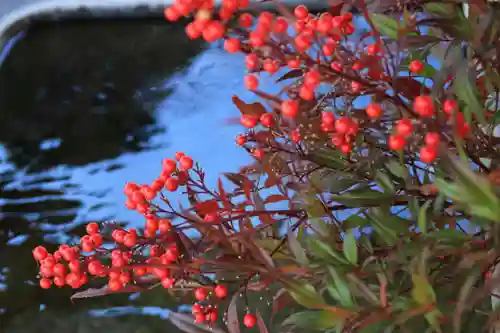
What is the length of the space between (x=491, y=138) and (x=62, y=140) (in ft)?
2.43

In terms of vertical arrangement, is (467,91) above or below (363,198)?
above

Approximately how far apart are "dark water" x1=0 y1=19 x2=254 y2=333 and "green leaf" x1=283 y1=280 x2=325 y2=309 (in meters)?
0.53

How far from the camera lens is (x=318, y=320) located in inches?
14.3

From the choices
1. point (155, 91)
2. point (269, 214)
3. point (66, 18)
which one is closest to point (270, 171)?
point (269, 214)

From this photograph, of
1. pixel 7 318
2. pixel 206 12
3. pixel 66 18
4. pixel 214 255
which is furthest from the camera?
pixel 66 18

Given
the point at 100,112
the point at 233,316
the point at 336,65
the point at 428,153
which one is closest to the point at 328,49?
the point at 336,65

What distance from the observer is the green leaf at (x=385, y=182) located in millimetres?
411

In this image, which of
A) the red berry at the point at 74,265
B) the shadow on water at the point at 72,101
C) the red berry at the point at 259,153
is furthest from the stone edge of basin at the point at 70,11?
the red berry at the point at 74,265

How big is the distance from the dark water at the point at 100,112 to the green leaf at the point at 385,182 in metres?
0.48

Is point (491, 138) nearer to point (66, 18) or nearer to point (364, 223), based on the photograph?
point (364, 223)

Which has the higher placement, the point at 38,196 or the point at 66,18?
the point at 66,18

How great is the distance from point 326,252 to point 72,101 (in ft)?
2.25

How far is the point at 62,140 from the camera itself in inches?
35.7

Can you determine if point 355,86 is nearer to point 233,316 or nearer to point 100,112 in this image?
point 233,316
